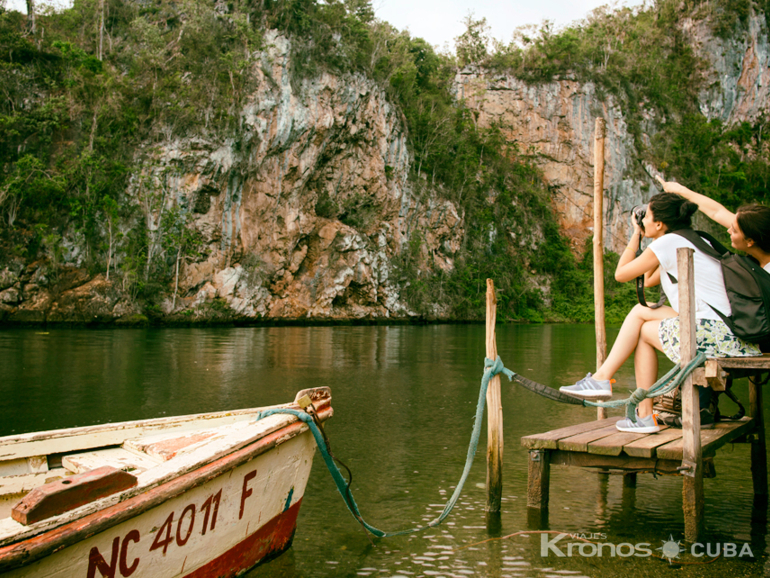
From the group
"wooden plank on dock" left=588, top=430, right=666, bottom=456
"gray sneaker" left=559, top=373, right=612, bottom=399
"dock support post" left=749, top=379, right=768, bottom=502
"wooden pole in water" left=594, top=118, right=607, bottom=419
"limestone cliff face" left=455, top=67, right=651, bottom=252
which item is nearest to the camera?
"wooden plank on dock" left=588, top=430, right=666, bottom=456

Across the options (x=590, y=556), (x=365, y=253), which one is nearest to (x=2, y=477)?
(x=590, y=556)

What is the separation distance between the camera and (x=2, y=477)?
3482mm

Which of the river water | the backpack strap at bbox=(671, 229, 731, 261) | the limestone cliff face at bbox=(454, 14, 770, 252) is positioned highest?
the limestone cliff face at bbox=(454, 14, 770, 252)

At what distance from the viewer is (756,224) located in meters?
4.21

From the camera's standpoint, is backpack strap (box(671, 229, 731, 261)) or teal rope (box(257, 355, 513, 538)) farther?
backpack strap (box(671, 229, 731, 261))

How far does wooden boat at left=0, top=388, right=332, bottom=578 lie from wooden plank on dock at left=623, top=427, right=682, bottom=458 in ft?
6.61

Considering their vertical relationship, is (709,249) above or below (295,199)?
below

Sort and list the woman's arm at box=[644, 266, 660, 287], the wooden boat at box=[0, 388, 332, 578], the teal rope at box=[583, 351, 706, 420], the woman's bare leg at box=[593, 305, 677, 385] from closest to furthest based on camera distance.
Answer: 1. the wooden boat at box=[0, 388, 332, 578]
2. the teal rope at box=[583, 351, 706, 420]
3. the woman's bare leg at box=[593, 305, 677, 385]
4. the woman's arm at box=[644, 266, 660, 287]

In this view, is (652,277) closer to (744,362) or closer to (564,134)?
(744,362)

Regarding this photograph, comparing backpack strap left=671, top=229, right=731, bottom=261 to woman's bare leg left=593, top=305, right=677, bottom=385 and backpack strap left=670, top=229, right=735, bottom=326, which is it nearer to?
backpack strap left=670, top=229, right=735, bottom=326

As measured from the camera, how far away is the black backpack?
151 inches

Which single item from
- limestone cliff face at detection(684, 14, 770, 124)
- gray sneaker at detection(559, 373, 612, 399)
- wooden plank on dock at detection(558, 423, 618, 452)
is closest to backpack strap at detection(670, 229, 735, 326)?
gray sneaker at detection(559, 373, 612, 399)

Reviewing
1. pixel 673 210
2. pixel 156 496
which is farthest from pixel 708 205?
pixel 156 496

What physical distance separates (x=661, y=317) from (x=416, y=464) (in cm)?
284
